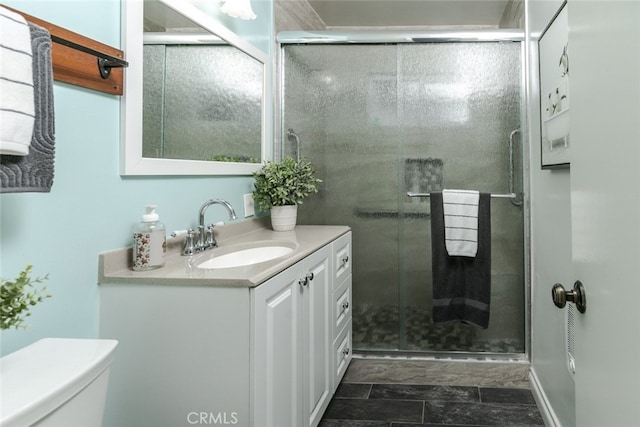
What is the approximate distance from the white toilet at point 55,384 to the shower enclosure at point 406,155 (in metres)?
1.90

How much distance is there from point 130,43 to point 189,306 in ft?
2.77

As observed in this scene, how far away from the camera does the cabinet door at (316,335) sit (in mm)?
1635

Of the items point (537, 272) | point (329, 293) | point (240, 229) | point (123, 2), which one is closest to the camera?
point (123, 2)

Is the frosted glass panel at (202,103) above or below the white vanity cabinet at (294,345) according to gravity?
above

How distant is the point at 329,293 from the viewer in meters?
1.98

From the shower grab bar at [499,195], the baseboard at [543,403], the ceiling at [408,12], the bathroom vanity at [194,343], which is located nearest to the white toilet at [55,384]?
the bathroom vanity at [194,343]

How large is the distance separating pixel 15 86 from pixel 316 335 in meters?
1.32

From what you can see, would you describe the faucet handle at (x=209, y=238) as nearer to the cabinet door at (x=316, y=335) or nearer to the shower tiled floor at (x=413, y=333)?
the cabinet door at (x=316, y=335)

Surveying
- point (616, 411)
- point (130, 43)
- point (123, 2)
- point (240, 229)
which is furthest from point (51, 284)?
point (616, 411)

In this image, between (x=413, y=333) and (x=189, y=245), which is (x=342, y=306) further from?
(x=189, y=245)

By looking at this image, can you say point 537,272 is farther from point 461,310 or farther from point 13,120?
point 13,120

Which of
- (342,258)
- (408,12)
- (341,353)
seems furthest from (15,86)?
(408,12)

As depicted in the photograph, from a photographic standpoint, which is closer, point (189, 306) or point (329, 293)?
point (189, 306)

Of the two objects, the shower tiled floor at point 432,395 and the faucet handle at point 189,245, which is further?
the shower tiled floor at point 432,395
